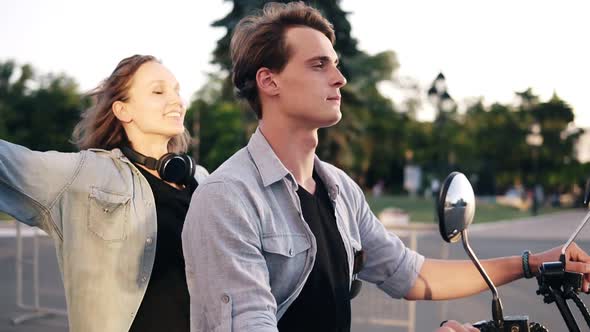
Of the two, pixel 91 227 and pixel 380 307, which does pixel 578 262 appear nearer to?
pixel 91 227

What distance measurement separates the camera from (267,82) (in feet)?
6.92

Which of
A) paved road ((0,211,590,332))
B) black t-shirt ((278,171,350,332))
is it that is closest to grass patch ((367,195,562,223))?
paved road ((0,211,590,332))

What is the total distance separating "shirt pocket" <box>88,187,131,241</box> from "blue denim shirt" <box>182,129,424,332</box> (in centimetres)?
109

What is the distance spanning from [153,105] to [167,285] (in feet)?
2.84

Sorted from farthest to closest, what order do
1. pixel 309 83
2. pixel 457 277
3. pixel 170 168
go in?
pixel 170 168 < pixel 457 277 < pixel 309 83

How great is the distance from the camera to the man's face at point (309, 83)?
6.73 ft

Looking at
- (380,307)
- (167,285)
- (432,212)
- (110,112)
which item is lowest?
(432,212)

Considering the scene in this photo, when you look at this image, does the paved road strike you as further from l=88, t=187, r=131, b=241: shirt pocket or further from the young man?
the young man

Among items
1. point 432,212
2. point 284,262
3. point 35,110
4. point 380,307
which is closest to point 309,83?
point 284,262

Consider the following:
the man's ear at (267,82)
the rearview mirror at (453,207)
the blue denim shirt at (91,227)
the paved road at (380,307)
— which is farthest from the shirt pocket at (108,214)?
the paved road at (380,307)

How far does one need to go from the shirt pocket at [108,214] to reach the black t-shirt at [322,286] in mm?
1164

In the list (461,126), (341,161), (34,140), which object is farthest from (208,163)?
(341,161)

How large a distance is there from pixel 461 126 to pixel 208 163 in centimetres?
2557

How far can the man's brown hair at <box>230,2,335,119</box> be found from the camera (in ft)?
6.86
